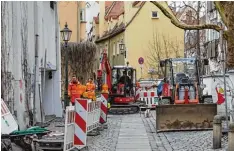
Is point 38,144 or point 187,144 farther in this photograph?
point 187,144

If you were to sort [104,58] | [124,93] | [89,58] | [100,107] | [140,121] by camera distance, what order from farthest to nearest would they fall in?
[89,58] < [124,93] < [104,58] < [140,121] < [100,107]

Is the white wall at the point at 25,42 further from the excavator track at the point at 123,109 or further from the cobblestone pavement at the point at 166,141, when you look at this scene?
the excavator track at the point at 123,109

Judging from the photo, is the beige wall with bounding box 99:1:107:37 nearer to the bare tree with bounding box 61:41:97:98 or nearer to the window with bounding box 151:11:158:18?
the window with bounding box 151:11:158:18

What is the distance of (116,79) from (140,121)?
823 cm

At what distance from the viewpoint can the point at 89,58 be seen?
4722 cm

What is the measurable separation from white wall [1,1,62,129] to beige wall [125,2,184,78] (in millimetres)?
26318

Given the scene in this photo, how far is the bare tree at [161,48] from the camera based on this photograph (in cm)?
4828

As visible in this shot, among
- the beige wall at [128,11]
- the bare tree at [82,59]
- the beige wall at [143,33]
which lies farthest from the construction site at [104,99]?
the beige wall at [128,11]

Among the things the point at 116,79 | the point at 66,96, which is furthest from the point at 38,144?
the point at 116,79

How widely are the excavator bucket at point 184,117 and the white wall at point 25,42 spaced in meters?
4.21

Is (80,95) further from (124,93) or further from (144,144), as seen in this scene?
(144,144)

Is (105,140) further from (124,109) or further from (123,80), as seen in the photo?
(123,80)

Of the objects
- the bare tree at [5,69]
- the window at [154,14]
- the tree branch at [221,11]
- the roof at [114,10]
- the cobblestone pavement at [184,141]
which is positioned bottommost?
the cobblestone pavement at [184,141]

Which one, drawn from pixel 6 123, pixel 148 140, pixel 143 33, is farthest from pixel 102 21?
pixel 6 123
